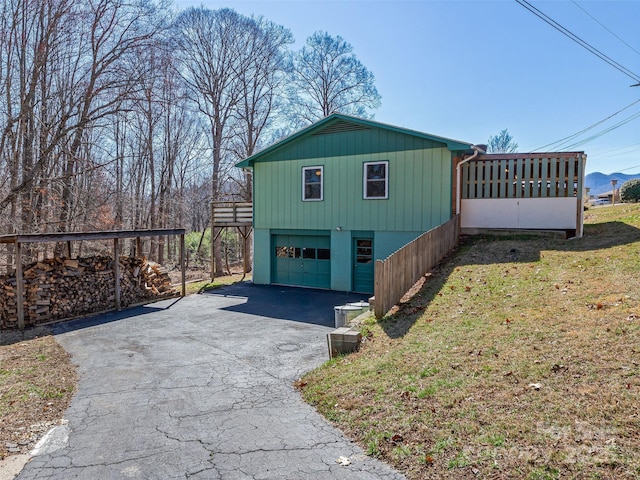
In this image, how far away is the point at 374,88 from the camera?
27656 mm

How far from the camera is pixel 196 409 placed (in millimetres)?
5293

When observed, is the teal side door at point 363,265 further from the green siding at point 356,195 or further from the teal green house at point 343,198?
Answer: the green siding at point 356,195

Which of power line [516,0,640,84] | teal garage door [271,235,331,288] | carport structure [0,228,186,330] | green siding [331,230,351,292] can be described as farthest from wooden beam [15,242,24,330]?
power line [516,0,640,84]

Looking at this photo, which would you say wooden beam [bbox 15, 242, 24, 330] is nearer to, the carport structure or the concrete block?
the carport structure

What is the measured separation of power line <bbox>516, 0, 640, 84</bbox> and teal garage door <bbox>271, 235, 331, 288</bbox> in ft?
30.6

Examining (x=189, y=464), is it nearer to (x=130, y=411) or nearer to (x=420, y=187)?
(x=130, y=411)

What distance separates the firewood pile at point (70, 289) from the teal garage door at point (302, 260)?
15.7ft

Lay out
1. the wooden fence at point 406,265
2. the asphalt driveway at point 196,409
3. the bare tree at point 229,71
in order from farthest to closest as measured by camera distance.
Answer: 1. the bare tree at point 229,71
2. the wooden fence at point 406,265
3. the asphalt driveway at point 196,409

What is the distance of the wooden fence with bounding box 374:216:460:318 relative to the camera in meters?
7.70

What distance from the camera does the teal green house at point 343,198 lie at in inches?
542

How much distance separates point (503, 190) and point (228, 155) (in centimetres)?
1784

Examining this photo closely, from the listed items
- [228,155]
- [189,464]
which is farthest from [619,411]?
[228,155]

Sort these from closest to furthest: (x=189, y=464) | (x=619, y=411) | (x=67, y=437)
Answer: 1. (x=619, y=411)
2. (x=189, y=464)
3. (x=67, y=437)

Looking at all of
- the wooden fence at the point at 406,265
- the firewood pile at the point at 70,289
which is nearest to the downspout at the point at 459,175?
the wooden fence at the point at 406,265
